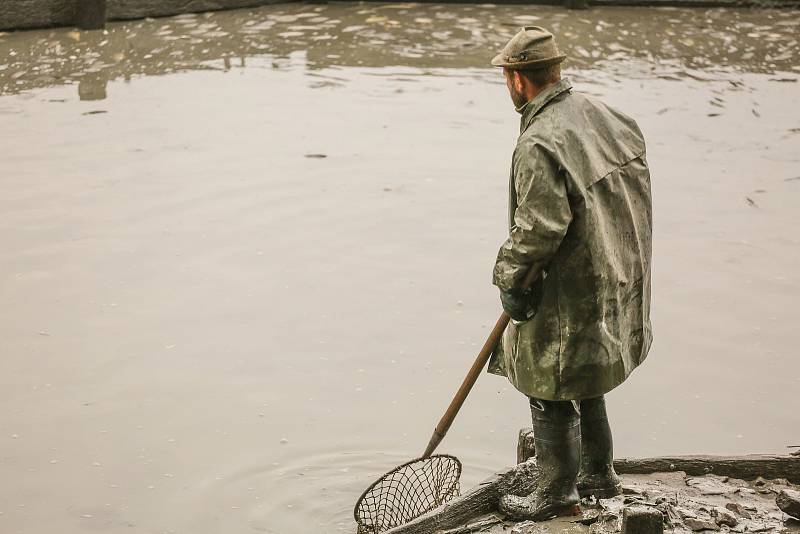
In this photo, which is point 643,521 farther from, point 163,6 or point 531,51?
point 163,6

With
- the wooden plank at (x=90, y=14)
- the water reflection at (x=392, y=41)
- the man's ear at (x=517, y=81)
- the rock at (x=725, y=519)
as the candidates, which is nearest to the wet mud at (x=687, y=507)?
the rock at (x=725, y=519)

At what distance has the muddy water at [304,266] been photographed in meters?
6.62

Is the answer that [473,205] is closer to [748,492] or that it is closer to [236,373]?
[236,373]

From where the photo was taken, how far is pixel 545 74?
15.5ft

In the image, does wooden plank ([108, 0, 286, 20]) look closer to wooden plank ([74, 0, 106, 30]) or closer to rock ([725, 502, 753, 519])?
wooden plank ([74, 0, 106, 30])

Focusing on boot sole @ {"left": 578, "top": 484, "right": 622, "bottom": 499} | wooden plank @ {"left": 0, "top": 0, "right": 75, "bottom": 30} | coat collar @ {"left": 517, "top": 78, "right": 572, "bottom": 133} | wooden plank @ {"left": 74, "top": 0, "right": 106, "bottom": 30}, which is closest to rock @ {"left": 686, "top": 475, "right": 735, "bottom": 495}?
boot sole @ {"left": 578, "top": 484, "right": 622, "bottom": 499}

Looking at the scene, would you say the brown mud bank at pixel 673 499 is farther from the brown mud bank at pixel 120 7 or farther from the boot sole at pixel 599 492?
the brown mud bank at pixel 120 7

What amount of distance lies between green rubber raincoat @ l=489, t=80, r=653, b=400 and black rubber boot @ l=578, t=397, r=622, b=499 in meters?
0.34

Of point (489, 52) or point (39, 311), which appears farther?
point (489, 52)

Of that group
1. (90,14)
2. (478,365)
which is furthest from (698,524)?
(90,14)

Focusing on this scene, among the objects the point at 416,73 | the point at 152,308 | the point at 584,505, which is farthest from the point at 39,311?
the point at 416,73

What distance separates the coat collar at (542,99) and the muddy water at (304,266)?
8.01 ft

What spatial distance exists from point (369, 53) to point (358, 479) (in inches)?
371

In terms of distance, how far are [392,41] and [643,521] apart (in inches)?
473
